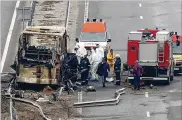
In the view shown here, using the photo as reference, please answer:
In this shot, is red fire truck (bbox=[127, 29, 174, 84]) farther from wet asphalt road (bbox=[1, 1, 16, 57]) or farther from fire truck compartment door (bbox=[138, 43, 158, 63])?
wet asphalt road (bbox=[1, 1, 16, 57])

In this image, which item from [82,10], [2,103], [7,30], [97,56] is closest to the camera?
[2,103]

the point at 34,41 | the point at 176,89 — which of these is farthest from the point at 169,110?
the point at 34,41

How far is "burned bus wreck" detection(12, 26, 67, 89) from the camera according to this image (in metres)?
31.7

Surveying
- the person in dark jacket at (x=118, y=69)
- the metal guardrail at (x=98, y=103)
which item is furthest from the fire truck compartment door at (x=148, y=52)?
the metal guardrail at (x=98, y=103)

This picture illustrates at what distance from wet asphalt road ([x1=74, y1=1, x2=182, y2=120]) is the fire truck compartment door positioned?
4.11ft

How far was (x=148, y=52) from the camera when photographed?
3406 centimetres

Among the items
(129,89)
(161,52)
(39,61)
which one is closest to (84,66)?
(129,89)

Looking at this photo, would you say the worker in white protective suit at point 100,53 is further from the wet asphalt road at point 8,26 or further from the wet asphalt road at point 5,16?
the wet asphalt road at point 5,16

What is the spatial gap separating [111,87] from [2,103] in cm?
639

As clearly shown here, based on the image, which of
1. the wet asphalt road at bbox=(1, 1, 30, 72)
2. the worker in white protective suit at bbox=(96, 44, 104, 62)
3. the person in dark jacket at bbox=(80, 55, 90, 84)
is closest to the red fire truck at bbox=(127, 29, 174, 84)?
the worker in white protective suit at bbox=(96, 44, 104, 62)

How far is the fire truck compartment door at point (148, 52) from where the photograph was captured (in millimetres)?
34000

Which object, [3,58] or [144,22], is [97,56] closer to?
[3,58]

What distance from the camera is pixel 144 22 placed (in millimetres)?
46500

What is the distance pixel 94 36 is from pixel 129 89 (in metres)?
6.21
